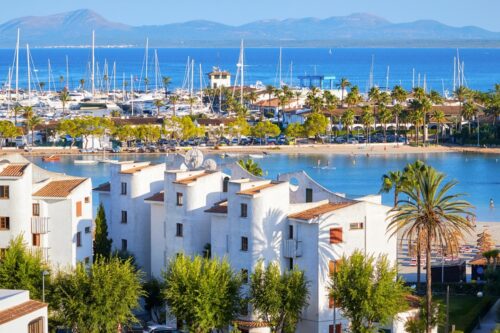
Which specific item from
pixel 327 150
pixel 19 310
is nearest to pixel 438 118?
pixel 327 150

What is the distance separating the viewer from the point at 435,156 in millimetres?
117688

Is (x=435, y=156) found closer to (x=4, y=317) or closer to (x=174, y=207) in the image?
(x=174, y=207)

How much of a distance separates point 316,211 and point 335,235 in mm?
1153

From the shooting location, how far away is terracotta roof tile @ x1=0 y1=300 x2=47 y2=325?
26.3 meters

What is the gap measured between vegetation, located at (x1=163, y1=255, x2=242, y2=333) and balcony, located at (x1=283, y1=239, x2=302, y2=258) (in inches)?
97.6

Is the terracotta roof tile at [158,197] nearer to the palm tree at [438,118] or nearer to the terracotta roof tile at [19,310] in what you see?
the terracotta roof tile at [19,310]

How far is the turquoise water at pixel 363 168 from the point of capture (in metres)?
96.8

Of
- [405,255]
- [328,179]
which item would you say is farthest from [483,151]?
[405,255]

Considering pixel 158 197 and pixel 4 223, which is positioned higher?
pixel 158 197

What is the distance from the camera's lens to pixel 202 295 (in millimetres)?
34438

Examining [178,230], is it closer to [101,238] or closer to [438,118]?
[101,238]

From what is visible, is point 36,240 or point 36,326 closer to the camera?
point 36,326

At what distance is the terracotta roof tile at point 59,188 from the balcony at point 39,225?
0.74 meters

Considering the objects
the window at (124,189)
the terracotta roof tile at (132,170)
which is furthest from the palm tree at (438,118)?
the window at (124,189)
